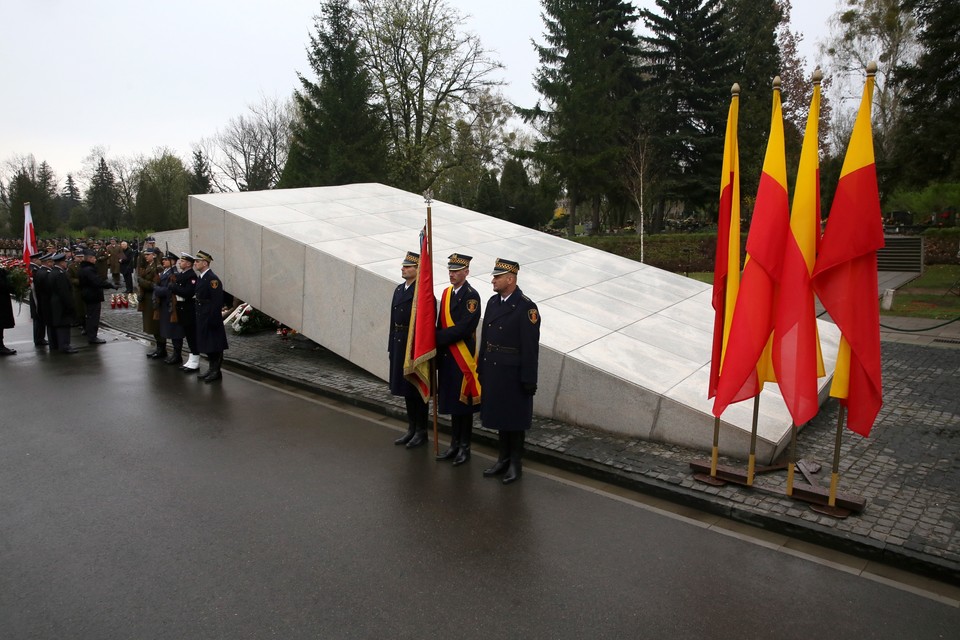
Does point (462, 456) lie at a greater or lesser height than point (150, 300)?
lesser

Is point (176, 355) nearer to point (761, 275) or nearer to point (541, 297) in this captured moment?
point (541, 297)

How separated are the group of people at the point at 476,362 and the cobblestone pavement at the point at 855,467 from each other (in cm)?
50

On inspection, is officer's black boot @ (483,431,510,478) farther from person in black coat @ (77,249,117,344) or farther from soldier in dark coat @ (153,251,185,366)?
person in black coat @ (77,249,117,344)

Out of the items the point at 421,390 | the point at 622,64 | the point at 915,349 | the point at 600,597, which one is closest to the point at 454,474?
the point at 421,390

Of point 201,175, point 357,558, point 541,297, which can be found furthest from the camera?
point 201,175

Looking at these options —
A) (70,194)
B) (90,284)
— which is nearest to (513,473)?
(90,284)

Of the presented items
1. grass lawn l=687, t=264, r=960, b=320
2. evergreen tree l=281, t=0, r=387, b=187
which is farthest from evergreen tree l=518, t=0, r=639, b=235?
grass lawn l=687, t=264, r=960, b=320

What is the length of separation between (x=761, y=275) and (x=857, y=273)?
624 mm

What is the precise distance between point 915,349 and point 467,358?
335 inches

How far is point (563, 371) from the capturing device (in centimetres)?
644

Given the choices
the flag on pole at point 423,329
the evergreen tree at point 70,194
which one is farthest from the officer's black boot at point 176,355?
the evergreen tree at point 70,194

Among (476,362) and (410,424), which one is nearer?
(476,362)

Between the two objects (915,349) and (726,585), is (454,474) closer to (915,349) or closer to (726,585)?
(726,585)

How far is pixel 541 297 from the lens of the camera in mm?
8156
